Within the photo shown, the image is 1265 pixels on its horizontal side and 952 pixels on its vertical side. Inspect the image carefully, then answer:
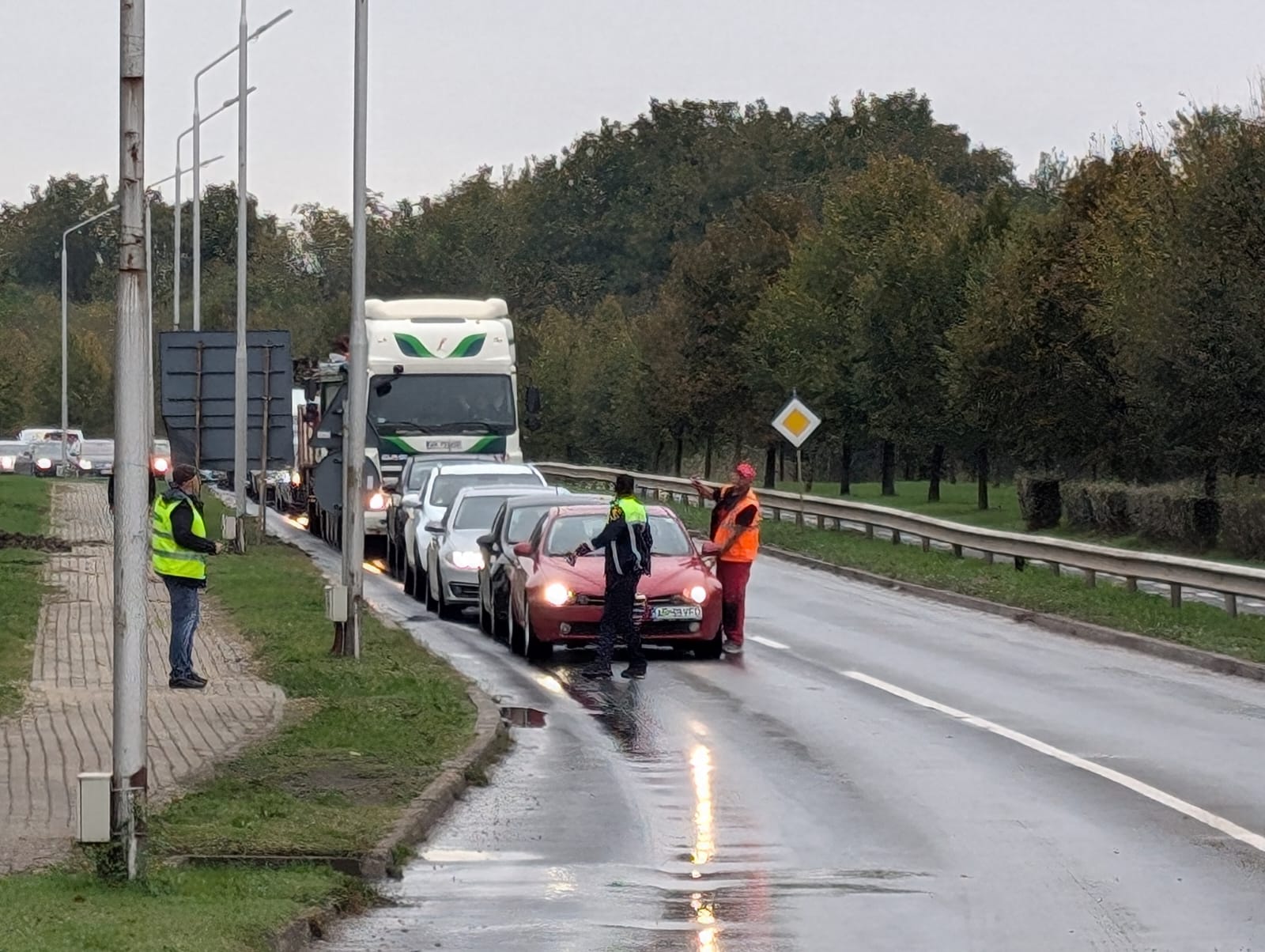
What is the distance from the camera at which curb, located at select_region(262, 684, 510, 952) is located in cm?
851

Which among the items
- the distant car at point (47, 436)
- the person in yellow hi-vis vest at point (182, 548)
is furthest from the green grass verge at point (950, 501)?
the person in yellow hi-vis vest at point (182, 548)

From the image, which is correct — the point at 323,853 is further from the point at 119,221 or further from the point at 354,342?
the point at 354,342

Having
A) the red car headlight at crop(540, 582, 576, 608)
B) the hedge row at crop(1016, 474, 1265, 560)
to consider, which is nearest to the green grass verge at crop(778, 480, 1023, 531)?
the hedge row at crop(1016, 474, 1265, 560)

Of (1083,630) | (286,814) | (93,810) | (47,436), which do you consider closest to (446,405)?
(1083,630)

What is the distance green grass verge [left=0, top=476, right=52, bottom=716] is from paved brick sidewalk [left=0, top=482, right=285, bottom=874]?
14 centimetres

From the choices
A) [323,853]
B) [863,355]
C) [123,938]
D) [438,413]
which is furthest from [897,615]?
[863,355]

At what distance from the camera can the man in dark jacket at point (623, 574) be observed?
63.2 feet

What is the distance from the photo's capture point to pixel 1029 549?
102 feet

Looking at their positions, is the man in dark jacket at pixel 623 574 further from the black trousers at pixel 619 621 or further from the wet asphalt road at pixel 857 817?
the wet asphalt road at pixel 857 817

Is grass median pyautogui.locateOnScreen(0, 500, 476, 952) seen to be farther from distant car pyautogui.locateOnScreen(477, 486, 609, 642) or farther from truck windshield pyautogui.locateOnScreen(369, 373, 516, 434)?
truck windshield pyautogui.locateOnScreen(369, 373, 516, 434)

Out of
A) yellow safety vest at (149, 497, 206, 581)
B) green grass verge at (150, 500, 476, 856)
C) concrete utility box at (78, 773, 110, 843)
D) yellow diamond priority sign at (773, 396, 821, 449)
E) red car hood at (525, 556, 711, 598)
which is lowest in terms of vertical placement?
green grass verge at (150, 500, 476, 856)

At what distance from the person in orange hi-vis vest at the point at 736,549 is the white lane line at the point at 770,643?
377mm

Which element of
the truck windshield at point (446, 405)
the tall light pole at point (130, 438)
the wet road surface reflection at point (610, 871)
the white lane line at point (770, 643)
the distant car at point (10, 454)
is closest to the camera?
the wet road surface reflection at point (610, 871)

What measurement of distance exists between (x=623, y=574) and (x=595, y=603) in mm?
1585
